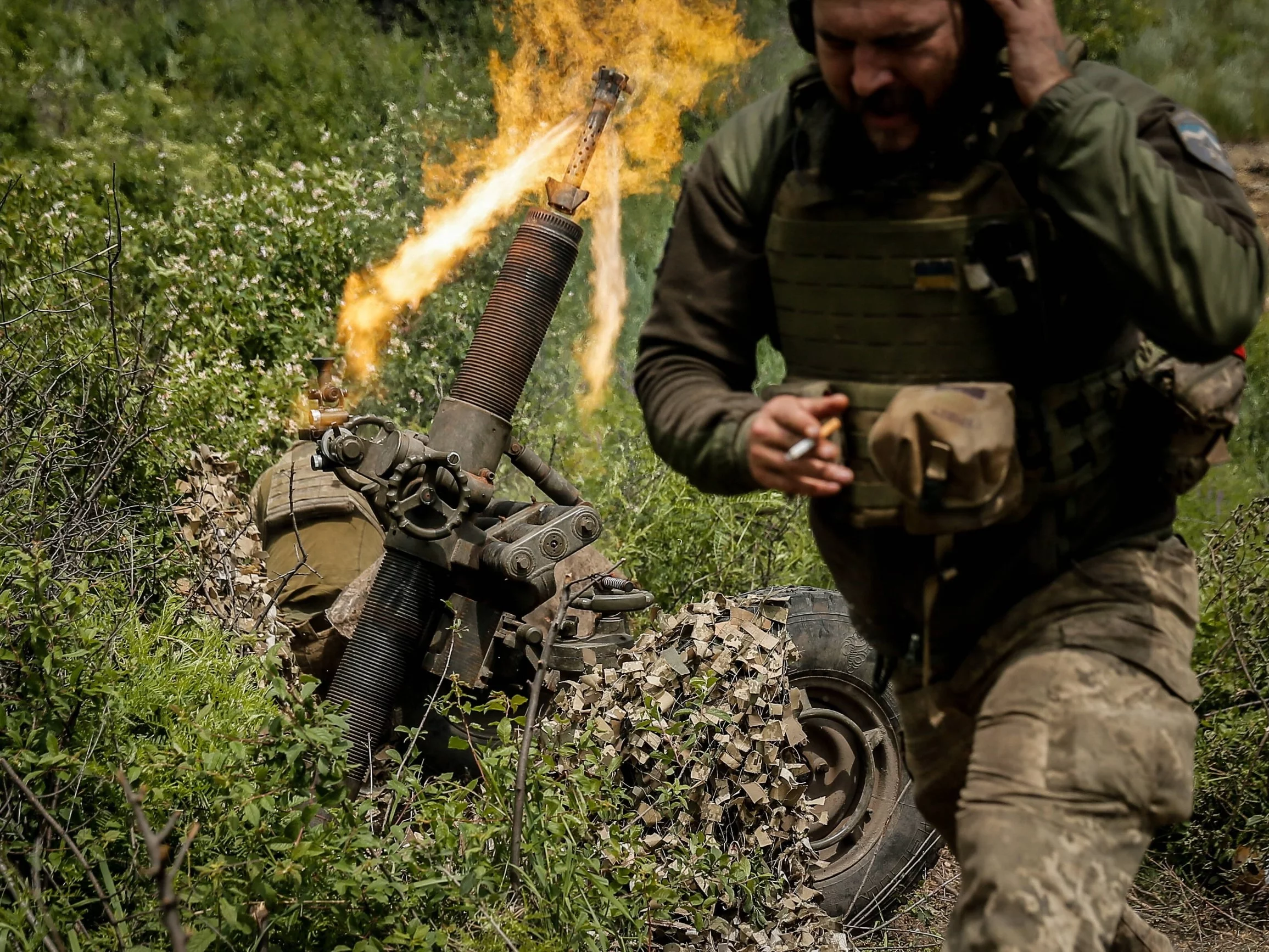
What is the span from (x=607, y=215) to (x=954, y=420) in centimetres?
751

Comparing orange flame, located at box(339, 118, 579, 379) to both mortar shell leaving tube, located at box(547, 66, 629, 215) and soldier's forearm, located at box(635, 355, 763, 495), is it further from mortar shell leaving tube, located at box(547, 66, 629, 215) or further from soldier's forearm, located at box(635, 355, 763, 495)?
soldier's forearm, located at box(635, 355, 763, 495)

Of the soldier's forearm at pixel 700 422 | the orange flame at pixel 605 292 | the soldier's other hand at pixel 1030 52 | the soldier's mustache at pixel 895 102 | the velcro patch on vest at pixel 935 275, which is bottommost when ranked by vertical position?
the orange flame at pixel 605 292

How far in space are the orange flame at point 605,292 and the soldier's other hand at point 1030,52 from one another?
645cm

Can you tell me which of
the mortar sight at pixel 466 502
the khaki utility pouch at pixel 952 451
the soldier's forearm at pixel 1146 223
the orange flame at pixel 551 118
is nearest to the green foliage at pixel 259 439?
the orange flame at pixel 551 118

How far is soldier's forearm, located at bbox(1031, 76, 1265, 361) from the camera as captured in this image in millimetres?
2479

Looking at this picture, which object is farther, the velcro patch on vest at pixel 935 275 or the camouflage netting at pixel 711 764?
the camouflage netting at pixel 711 764

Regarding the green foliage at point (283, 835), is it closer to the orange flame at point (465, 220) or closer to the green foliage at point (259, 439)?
the green foliage at point (259, 439)

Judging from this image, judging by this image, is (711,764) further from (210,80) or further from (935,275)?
(210,80)

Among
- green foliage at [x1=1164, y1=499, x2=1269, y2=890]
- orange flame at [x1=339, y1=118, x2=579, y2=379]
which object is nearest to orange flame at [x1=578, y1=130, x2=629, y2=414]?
orange flame at [x1=339, y1=118, x2=579, y2=379]

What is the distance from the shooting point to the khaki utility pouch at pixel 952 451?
254cm

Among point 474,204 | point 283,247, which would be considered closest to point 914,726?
point 474,204

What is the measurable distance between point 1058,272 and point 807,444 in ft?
1.83

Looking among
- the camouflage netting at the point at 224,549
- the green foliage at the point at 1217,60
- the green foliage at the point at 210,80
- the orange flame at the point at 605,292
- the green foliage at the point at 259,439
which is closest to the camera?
the green foliage at the point at 259,439

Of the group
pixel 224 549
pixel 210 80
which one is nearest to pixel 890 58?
pixel 224 549
